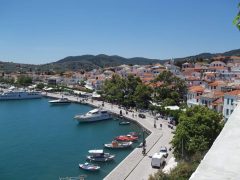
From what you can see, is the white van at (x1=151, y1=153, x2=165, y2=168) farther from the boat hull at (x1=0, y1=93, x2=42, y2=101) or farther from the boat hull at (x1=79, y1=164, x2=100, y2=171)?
the boat hull at (x1=0, y1=93, x2=42, y2=101)

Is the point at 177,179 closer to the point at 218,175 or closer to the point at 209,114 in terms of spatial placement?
the point at 209,114

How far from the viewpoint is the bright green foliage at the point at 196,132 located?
75.8ft

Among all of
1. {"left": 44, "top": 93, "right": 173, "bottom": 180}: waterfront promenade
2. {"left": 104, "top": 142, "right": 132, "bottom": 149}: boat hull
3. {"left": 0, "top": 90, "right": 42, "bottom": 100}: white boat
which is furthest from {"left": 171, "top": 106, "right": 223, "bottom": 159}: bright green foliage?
{"left": 0, "top": 90, "right": 42, "bottom": 100}: white boat

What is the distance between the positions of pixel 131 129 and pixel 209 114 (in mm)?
21741

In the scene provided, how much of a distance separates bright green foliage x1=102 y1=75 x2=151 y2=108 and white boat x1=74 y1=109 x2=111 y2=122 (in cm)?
683

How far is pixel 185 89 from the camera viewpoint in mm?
58188

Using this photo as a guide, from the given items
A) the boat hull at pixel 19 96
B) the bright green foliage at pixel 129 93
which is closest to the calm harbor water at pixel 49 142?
the bright green foliage at pixel 129 93

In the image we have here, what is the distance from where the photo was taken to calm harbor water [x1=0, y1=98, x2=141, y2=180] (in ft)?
91.7

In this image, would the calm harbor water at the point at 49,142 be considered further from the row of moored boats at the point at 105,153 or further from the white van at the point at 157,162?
the white van at the point at 157,162

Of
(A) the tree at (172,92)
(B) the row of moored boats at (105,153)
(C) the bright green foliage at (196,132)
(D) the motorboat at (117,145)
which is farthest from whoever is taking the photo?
(A) the tree at (172,92)

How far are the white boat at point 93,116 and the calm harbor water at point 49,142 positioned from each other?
3.01ft

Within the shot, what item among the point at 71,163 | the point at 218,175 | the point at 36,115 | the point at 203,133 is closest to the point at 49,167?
the point at 71,163

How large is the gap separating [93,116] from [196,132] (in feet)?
96.1

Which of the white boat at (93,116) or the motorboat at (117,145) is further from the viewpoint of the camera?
the white boat at (93,116)
